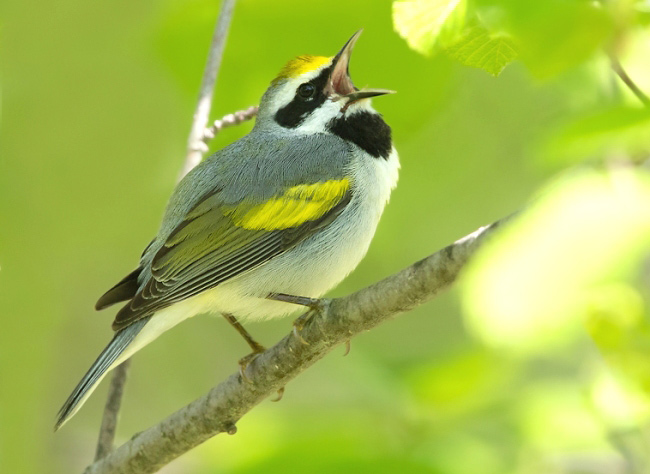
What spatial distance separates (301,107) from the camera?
3.98 meters

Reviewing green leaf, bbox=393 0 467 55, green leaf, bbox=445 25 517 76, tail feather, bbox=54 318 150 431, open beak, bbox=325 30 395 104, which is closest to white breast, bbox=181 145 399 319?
tail feather, bbox=54 318 150 431

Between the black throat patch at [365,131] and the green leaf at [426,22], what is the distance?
1962 mm

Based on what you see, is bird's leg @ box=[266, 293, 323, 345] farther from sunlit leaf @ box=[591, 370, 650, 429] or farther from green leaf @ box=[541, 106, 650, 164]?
green leaf @ box=[541, 106, 650, 164]

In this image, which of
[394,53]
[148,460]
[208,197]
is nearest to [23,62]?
[208,197]

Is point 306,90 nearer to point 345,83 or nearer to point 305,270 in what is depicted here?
point 345,83

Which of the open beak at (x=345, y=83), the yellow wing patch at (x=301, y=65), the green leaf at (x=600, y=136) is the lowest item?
the green leaf at (x=600, y=136)

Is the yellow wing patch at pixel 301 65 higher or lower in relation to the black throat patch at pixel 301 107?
higher

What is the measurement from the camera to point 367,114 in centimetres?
385

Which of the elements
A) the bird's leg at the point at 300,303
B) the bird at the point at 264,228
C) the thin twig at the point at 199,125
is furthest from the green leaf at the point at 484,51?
the thin twig at the point at 199,125

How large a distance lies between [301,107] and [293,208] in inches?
30.2

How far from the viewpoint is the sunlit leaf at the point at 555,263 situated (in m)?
0.79

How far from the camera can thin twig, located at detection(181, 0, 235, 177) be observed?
3.25 meters

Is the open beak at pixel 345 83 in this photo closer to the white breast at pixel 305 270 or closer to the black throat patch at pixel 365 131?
the black throat patch at pixel 365 131

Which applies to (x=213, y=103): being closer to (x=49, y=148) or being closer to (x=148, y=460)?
(x=49, y=148)
